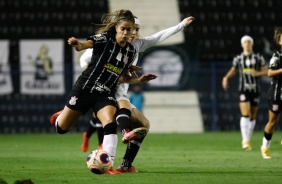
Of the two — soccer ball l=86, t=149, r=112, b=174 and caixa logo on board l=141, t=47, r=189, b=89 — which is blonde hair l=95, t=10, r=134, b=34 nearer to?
soccer ball l=86, t=149, r=112, b=174

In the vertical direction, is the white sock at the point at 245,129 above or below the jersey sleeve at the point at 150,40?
below

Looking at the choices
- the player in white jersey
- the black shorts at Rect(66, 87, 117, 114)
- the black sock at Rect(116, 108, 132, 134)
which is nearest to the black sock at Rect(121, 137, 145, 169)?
the player in white jersey

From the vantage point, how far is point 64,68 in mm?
24766

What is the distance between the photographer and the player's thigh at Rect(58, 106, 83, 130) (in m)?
10.5

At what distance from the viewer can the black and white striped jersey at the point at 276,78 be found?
44.5ft

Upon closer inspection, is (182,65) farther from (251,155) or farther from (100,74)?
(100,74)

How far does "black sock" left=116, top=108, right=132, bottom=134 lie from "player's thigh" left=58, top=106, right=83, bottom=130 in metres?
0.53

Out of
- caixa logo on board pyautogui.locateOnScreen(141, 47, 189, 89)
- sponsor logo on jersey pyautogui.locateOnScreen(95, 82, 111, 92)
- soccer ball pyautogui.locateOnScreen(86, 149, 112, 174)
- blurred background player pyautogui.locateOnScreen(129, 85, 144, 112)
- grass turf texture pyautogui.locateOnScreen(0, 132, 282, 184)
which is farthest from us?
caixa logo on board pyautogui.locateOnScreen(141, 47, 189, 89)

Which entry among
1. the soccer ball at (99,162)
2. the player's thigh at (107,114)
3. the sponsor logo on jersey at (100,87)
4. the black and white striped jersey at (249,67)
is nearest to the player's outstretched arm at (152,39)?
the sponsor logo on jersey at (100,87)

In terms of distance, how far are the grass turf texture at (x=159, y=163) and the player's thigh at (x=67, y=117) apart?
59 centimetres

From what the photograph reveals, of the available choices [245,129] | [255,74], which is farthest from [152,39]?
[245,129]

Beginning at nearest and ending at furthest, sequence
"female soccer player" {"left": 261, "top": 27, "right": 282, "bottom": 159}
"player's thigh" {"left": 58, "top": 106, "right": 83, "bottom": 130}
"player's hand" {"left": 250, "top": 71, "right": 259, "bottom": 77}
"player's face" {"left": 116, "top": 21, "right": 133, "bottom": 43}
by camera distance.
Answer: "player's face" {"left": 116, "top": 21, "right": 133, "bottom": 43}
"player's thigh" {"left": 58, "top": 106, "right": 83, "bottom": 130}
"female soccer player" {"left": 261, "top": 27, "right": 282, "bottom": 159}
"player's hand" {"left": 250, "top": 71, "right": 259, "bottom": 77}

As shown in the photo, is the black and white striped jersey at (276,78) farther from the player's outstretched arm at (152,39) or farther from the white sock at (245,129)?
the white sock at (245,129)

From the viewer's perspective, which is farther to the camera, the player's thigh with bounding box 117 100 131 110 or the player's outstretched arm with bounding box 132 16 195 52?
the player's outstretched arm with bounding box 132 16 195 52
